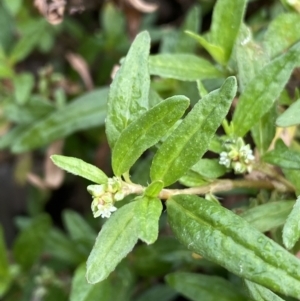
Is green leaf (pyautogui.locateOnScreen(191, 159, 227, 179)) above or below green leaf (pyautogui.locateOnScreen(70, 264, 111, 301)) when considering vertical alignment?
above

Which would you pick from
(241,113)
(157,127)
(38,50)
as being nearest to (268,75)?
(241,113)

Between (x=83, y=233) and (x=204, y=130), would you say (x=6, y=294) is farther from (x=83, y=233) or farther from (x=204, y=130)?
(x=204, y=130)

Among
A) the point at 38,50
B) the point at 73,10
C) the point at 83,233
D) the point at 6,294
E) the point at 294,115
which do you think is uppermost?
the point at 294,115

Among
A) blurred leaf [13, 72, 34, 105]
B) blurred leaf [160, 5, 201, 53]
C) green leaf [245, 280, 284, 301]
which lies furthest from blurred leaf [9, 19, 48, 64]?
green leaf [245, 280, 284, 301]

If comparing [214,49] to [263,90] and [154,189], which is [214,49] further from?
[154,189]

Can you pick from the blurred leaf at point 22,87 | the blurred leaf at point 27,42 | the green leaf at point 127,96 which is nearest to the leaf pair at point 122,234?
the green leaf at point 127,96

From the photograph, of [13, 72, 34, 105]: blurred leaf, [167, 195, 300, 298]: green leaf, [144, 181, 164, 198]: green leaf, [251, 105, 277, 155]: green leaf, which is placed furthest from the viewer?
[13, 72, 34, 105]: blurred leaf

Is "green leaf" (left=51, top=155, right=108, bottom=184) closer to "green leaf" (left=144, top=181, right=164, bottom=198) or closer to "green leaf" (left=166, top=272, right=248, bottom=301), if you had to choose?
"green leaf" (left=144, top=181, right=164, bottom=198)
